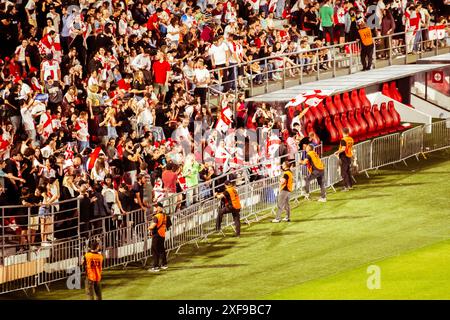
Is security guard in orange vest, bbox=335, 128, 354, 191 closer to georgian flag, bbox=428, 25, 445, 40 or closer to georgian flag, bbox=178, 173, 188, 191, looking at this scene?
georgian flag, bbox=178, 173, 188, 191

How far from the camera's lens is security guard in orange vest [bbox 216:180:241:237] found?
103 feet

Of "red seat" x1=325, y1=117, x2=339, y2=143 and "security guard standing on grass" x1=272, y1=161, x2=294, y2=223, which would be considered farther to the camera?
"red seat" x1=325, y1=117, x2=339, y2=143

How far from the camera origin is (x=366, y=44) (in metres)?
42.5

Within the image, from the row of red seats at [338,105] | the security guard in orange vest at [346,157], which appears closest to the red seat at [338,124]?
the row of red seats at [338,105]

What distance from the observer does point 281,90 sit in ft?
130

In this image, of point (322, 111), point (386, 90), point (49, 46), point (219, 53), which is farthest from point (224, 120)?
point (386, 90)

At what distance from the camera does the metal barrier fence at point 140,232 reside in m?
28.3

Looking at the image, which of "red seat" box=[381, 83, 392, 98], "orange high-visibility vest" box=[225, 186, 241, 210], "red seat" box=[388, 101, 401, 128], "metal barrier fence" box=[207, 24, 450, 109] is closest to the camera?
"orange high-visibility vest" box=[225, 186, 241, 210]

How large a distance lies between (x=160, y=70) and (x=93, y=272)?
11040 mm

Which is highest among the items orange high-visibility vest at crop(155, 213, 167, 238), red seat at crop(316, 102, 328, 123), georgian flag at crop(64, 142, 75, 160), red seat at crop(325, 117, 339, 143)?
red seat at crop(316, 102, 328, 123)

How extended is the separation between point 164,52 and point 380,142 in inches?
275

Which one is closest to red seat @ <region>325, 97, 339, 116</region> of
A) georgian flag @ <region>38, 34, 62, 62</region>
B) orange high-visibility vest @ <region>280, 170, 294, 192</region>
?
orange high-visibility vest @ <region>280, 170, 294, 192</region>

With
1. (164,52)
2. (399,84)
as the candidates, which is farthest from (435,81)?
(164,52)

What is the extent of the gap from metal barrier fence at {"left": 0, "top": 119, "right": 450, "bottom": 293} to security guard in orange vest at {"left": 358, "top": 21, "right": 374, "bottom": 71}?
18.2 feet
